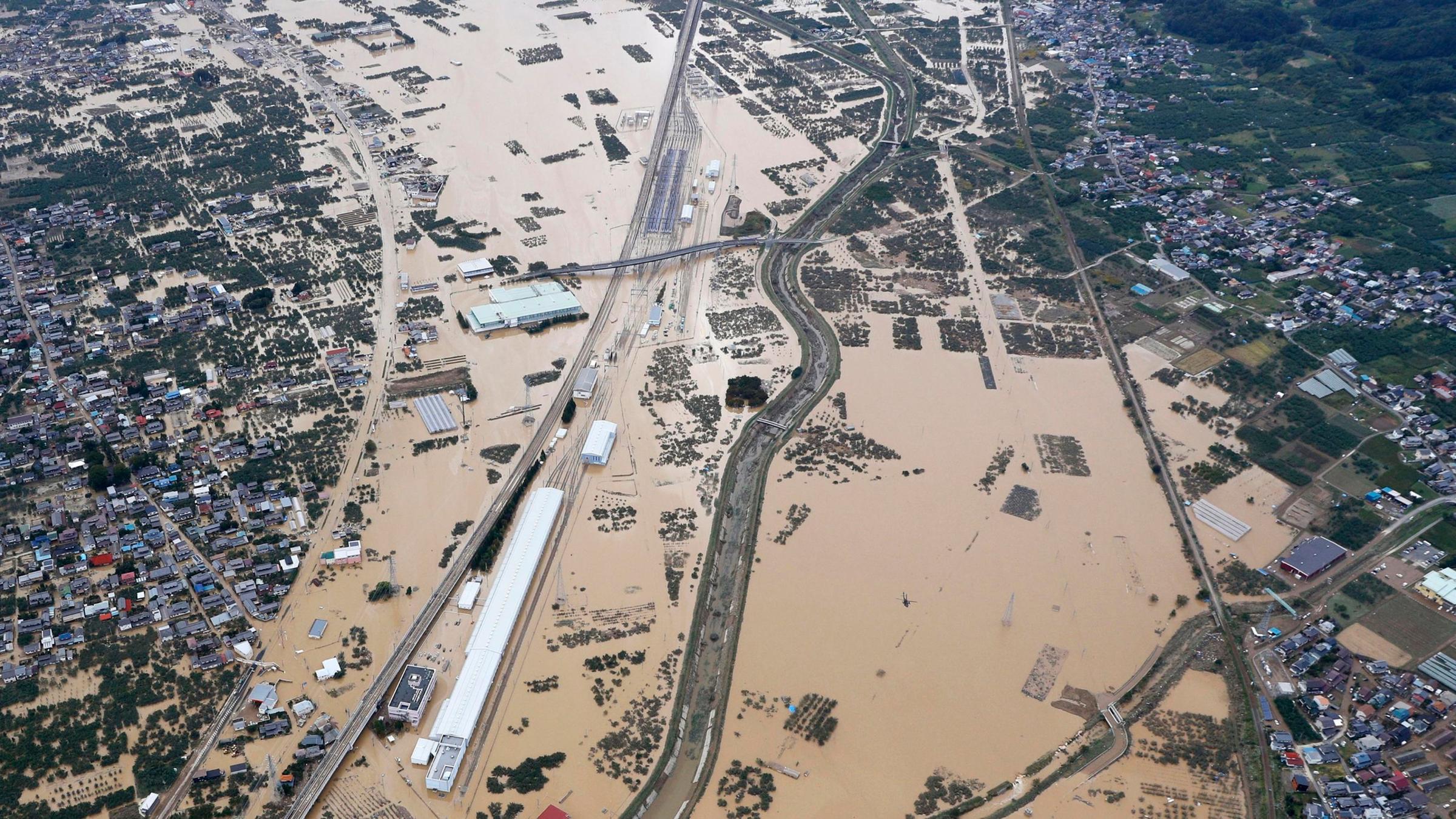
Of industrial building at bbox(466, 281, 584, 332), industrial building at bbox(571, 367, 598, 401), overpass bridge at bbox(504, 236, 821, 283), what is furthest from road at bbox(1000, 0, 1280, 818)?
industrial building at bbox(466, 281, 584, 332)

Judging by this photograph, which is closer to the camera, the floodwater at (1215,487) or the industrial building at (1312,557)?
the industrial building at (1312,557)

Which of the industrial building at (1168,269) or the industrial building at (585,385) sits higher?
the industrial building at (1168,269)

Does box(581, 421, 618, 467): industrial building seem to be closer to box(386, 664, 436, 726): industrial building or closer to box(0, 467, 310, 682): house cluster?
box(386, 664, 436, 726): industrial building

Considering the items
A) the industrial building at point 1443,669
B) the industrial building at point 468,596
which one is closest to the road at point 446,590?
the industrial building at point 468,596

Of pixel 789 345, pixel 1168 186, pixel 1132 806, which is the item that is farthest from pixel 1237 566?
pixel 1168 186

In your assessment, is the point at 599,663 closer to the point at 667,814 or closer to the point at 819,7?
the point at 667,814

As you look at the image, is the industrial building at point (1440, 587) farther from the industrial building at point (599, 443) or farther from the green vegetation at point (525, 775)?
the green vegetation at point (525, 775)
